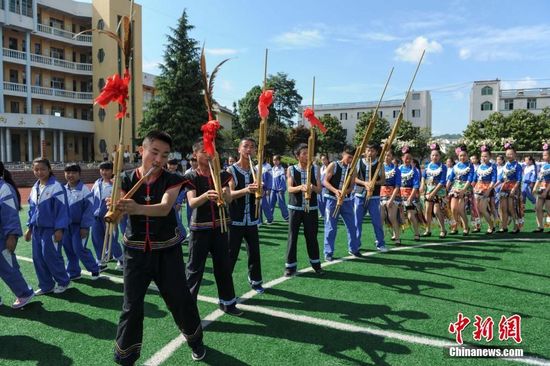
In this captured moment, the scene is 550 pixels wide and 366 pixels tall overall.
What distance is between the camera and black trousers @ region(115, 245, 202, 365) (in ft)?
10.6

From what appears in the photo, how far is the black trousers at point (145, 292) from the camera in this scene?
323 centimetres

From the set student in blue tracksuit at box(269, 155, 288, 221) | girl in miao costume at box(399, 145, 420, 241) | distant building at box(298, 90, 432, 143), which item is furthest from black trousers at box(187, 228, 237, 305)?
distant building at box(298, 90, 432, 143)

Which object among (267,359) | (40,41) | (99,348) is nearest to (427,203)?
(267,359)

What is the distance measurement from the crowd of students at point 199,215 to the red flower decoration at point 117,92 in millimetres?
360

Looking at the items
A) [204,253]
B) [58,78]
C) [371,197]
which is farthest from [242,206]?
[58,78]

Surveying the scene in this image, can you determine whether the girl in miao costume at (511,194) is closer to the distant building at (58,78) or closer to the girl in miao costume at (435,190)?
the girl in miao costume at (435,190)

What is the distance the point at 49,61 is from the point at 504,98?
6237 cm

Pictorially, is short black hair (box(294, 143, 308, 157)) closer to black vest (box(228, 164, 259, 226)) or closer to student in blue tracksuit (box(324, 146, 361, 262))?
student in blue tracksuit (box(324, 146, 361, 262))

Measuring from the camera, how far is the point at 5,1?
33.7 meters

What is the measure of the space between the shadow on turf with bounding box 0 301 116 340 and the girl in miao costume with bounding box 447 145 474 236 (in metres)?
7.65

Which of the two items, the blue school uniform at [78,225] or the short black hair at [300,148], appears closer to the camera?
the blue school uniform at [78,225]

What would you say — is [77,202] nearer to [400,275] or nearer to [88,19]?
[400,275]

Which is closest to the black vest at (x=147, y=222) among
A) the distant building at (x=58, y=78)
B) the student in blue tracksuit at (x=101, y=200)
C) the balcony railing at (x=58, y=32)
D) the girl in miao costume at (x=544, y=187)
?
the student in blue tracksuit at (x=101, y=200)

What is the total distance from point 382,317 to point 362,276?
1601 mm
